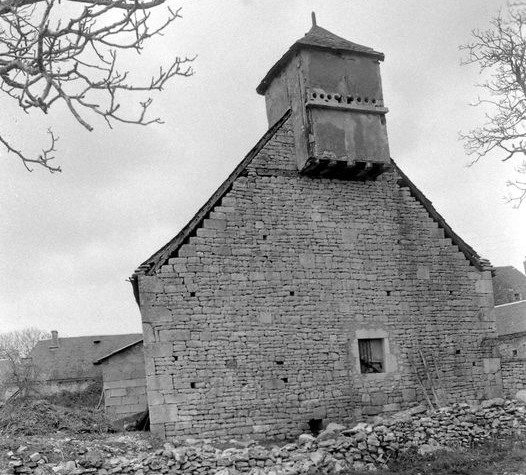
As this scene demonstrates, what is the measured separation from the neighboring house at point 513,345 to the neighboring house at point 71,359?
21.5 meters

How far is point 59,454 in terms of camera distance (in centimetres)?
1131

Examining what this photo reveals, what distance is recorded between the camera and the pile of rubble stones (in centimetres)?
1103

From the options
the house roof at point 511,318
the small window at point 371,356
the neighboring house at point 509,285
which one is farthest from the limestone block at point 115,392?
the neighboring house at point 509,285

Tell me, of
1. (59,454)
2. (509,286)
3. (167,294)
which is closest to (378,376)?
(167,294)

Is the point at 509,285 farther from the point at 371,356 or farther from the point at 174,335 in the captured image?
the point at 174,335

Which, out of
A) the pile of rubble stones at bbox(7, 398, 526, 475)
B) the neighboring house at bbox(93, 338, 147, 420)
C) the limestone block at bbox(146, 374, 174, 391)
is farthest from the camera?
the neighboring house at bbox(93, 338, 147, 420)

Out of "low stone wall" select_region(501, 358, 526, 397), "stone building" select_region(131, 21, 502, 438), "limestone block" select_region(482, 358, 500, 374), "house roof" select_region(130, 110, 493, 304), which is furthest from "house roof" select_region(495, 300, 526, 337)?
"stone building" select_region(131, 21, 502, 438)

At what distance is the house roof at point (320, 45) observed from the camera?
49.8ft

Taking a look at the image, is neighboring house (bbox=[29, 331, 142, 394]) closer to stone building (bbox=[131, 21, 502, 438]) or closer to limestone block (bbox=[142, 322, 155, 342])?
stone building (bbox=[131, 21, 502, 438])

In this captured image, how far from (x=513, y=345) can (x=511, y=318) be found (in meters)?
2.79

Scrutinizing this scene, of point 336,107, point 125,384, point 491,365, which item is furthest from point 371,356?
point 125,384

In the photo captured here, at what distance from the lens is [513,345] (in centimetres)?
2811

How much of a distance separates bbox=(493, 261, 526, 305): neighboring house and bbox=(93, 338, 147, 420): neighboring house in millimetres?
23593

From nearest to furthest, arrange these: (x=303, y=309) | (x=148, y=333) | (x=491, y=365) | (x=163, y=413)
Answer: (x=163, y=413) → (x=148, y=333) → (x=303, y=309) → (x=491, y=365)
